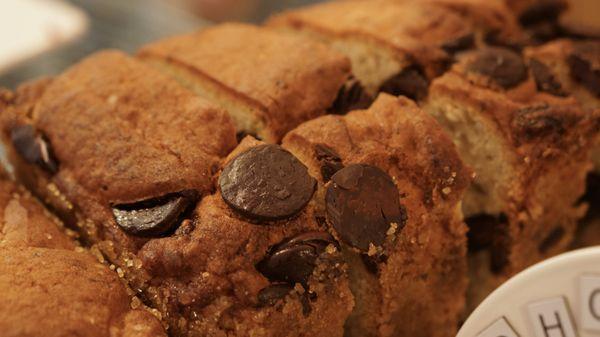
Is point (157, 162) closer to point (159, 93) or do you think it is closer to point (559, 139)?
point (159, 93)

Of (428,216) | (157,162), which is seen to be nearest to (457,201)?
(428,216)

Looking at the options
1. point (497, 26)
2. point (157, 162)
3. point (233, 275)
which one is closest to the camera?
point (233, 275)

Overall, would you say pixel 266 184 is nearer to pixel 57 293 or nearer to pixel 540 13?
pixel 57 293

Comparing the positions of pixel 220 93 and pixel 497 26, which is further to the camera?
pixel 497 26

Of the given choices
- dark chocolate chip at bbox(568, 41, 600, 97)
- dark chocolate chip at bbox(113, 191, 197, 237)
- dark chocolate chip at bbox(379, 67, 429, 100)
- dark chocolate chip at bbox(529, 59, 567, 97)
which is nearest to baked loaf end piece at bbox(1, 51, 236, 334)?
dark chocolate chip at bbox(113, 191, 197, 237)

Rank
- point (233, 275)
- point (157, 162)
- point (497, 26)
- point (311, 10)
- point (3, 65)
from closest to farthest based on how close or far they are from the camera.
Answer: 1. point (233, 275)
2. point (157, 162)
3. point (497, 26)
4. point (311, 10)
5. point (3, 65)

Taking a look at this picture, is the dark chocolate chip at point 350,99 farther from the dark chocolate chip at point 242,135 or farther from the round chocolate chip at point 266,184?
the round chocolate chip at point 266,184
